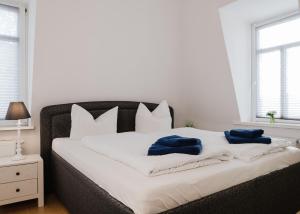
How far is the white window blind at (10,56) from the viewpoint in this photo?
119 inches

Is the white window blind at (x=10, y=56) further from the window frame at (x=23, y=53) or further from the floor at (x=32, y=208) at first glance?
the floor at (x=32, y=208)

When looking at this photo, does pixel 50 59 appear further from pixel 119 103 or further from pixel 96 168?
pixel 96 168

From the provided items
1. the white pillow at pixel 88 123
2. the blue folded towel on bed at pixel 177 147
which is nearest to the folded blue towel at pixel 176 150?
the blue folded towel on bed at pixel 177 147

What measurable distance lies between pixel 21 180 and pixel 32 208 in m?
0.34

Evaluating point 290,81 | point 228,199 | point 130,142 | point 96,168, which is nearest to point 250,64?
point 290,81

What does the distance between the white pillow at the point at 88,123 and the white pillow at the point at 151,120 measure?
418 millimetres

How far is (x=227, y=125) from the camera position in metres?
3.85

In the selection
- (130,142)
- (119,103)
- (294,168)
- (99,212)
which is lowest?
(99,212)

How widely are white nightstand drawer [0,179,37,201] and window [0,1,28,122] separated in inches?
39.6

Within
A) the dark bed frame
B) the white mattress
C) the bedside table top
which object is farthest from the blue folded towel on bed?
the bedside table top

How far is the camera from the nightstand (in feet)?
7.70

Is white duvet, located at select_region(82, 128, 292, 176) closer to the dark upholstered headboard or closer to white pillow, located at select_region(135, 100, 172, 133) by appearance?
the dark upholstered headboard

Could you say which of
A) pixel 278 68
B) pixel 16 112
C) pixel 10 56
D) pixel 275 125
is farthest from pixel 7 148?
pixel 278 68

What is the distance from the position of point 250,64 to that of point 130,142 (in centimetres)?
260
